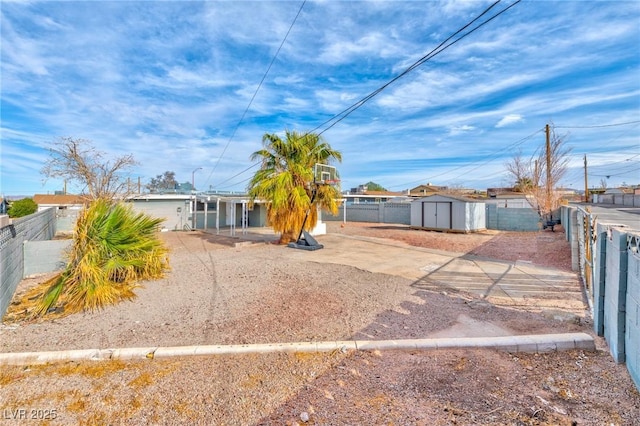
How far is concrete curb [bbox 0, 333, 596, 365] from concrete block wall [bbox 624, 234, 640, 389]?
627 mm

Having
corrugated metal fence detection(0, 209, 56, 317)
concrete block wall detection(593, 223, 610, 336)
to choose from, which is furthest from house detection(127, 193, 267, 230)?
concrete block wall detection(593, 223, 610, 336)

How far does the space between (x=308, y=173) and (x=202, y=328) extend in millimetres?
8205

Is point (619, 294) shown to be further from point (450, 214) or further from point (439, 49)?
point (450, 214)

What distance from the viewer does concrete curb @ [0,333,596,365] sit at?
3021 millimetres

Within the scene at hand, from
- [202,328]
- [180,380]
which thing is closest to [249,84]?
[202,328]

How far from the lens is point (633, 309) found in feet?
7.84

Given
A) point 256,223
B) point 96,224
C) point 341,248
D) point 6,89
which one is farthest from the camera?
point 256,223

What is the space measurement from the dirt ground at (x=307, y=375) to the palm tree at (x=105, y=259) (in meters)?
0.42

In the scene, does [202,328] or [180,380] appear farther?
[202,328]

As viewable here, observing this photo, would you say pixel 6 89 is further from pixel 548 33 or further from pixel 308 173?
pixel 548 33

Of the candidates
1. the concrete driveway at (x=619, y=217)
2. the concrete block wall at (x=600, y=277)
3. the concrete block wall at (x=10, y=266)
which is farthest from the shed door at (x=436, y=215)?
the concrete block wall at (x=10, y=266)

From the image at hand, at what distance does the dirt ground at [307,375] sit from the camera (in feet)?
7.17

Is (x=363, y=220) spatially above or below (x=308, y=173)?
below

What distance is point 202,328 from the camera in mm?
3861
